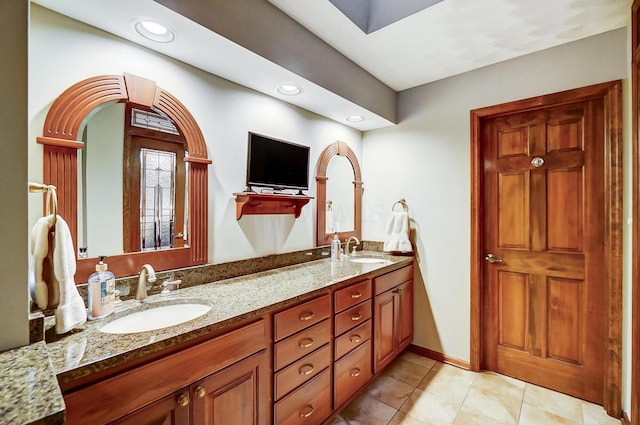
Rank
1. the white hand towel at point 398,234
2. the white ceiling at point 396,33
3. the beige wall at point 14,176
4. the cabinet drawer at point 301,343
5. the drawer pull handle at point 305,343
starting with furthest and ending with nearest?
1. the white hand towel at point 398,234
2. the drawer pull handle at point 305,343
3. the cabinet drawer at point 301,343
4. the white ceiling at point 396,33
5. the beige wall at point 14,176

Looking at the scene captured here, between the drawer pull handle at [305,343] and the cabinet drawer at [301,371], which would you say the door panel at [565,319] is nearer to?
the cabinet drawer at [301,371]

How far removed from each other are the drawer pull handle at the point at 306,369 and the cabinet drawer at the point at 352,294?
1.16ft

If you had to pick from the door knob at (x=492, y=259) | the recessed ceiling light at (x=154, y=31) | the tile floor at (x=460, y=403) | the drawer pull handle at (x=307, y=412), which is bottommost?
the tile floor at (x=460, y=403)

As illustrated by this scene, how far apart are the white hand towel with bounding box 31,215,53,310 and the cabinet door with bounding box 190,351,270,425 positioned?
0.63m

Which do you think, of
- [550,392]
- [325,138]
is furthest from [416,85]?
[550,392]

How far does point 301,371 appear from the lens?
154cm

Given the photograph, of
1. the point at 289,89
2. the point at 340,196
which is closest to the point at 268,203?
the point at 289,89

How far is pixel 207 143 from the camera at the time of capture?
5.85 ft

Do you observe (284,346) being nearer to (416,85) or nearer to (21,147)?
(21,147)

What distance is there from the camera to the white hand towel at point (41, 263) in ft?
3.36

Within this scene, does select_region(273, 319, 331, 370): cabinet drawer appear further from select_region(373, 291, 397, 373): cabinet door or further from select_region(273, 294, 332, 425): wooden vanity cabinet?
select_region(373, 291, 397, 373): cabinet door

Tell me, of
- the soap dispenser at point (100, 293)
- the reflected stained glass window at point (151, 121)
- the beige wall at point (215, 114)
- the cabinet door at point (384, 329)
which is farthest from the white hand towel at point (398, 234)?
the soap dispenser at point (100, 293)

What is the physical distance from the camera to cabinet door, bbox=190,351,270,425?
1124 mm

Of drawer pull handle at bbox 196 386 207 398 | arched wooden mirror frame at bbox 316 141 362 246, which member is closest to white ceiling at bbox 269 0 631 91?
arched wooden mirror frame at bbox 316 141 362 246
